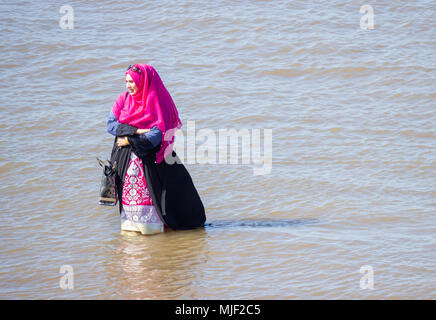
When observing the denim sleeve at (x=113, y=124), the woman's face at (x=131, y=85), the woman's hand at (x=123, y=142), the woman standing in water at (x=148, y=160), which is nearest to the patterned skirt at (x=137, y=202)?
the woman standing in water at (x=148, y=160)

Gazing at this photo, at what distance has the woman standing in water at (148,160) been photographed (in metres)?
5.08

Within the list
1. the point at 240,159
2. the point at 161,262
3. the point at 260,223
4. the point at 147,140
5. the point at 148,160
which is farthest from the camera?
the point at 240,159

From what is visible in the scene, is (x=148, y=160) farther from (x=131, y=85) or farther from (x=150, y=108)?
(x=131, y=85)

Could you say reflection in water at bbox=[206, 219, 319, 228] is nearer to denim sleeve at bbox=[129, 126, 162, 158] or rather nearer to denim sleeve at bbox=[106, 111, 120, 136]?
denim sleeve at bbox=[129, 126, 162, 158]

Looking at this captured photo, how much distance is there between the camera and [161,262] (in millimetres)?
4898

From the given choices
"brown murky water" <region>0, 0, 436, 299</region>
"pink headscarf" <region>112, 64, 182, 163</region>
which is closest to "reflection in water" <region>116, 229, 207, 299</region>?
"brown murky water" <region>0, 0, 436, 299</region>

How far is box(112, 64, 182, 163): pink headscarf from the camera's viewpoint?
16.6ft

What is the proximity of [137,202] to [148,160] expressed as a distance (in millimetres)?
313

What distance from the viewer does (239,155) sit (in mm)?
7238

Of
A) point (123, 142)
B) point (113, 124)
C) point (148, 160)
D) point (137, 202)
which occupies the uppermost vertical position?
point (113, 124)

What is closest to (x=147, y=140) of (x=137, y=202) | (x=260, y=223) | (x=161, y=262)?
(x=137, y=202)

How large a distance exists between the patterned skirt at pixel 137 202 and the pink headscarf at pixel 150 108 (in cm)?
18

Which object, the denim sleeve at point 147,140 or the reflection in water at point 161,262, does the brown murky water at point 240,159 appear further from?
the denim sleeve at point 147,140

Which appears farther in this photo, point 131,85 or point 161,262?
point 131,85
